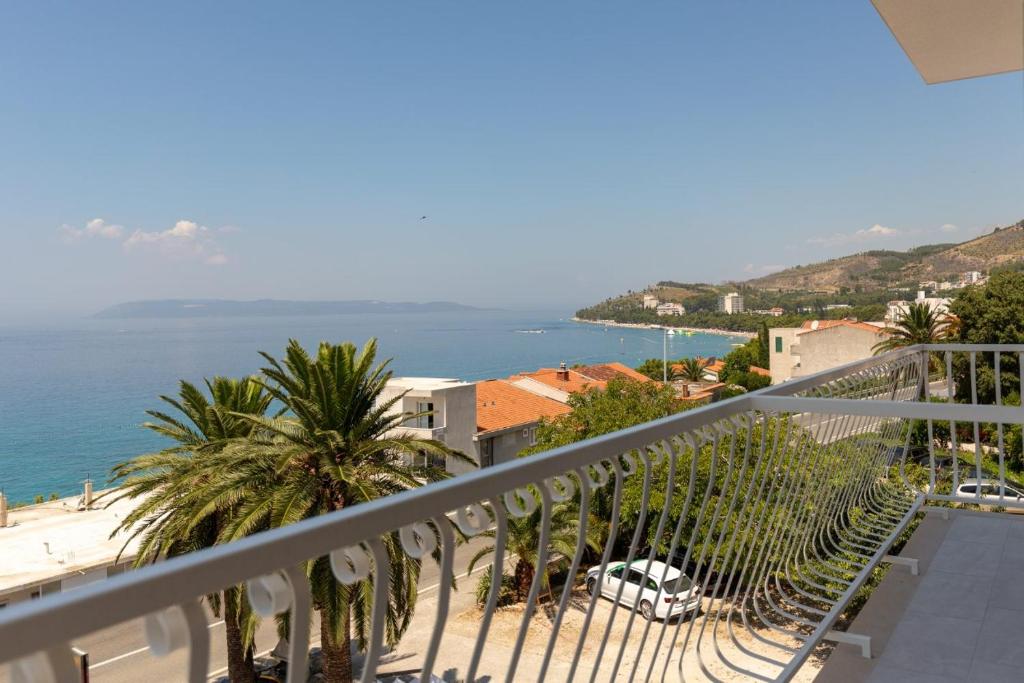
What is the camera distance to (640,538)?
182cm

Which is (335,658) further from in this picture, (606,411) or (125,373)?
(125,373)

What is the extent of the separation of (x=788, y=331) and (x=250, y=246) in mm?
159941

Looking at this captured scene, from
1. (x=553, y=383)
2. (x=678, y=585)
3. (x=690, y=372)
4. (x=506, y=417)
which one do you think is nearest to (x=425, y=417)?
(x=506, y=417)

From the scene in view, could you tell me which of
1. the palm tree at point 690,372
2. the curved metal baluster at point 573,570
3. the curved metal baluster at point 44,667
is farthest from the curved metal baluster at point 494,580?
the palm tree at point 690,372

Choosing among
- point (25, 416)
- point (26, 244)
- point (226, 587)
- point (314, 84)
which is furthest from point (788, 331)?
point (26, 244)

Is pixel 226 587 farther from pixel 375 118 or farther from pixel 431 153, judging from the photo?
pixel 431 153

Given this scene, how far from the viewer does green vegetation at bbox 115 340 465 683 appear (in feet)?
34.9

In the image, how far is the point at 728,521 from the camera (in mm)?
2449

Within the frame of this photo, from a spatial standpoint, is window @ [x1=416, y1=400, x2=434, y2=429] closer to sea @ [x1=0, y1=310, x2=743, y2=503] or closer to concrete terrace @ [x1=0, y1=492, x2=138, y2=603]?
concrete terrace @ [x1=0, y1=492, x2=138, y2=603]

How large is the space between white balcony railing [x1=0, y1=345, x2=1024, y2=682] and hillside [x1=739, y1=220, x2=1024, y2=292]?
64.4 meters

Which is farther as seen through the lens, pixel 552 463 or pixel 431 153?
pixel 431 153

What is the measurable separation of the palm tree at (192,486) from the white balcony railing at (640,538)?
26.7ft

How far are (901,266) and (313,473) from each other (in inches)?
3337

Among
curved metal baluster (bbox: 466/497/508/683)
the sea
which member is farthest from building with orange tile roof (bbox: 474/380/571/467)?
curved metal baluster (bbox: 466/497/508/683)
